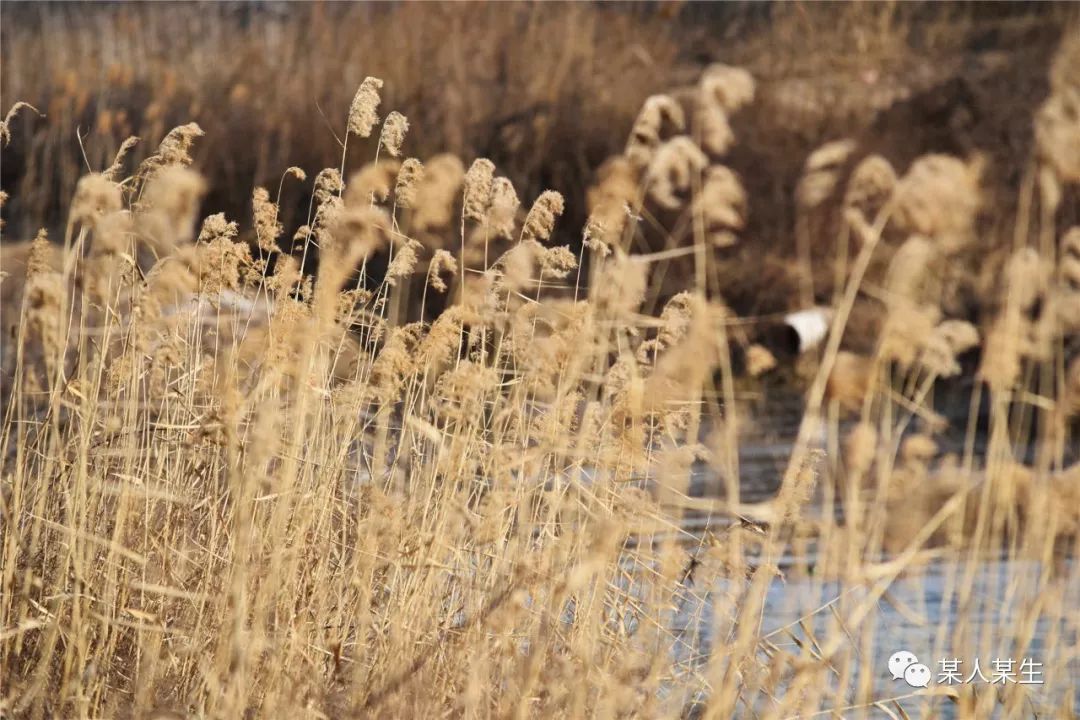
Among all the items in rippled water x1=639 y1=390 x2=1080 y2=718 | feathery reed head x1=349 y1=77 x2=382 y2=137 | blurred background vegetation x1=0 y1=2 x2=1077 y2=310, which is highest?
feathery reed head x1=349 y1=77 x2=382 y2=137

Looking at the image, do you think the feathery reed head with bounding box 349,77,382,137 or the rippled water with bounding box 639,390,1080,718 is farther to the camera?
the feathery reed head with bounding box 349,77,382,137

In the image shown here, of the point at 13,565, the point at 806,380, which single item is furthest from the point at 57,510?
the point at 806,380

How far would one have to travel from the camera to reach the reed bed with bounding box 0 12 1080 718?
8.79 ft

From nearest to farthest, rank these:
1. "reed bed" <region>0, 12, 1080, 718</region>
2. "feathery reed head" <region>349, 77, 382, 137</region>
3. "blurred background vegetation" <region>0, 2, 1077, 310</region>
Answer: "reed bed" <region>0, 12, 1080, 718</region>
"feathery reed head" <region>349, 77, 382, 137</region>
"blurred background vegetation" <region>0, 2, 1077, 310</region>

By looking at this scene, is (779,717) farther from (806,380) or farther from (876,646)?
(806,380)

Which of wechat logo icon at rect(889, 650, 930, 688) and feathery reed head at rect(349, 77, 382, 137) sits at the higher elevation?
feathery reed head at rect(349, 77, 382, 137)

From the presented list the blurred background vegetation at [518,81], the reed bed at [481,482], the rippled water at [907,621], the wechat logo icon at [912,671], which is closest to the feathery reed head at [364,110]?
the reed bed at [481,482]

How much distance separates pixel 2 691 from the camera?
299 cm

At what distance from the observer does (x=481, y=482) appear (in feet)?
10.8

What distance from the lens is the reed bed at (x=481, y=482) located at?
2.68m

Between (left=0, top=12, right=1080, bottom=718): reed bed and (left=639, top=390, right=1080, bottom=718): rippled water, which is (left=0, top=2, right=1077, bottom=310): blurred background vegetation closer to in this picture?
(left=639, top=390, right=1080, bottom=718): rippled water

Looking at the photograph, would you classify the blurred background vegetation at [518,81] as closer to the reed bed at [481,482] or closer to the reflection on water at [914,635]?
the reflection on water at [914,635]

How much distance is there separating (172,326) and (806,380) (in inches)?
248

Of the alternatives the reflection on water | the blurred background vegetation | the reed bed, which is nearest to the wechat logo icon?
the reflection on water
